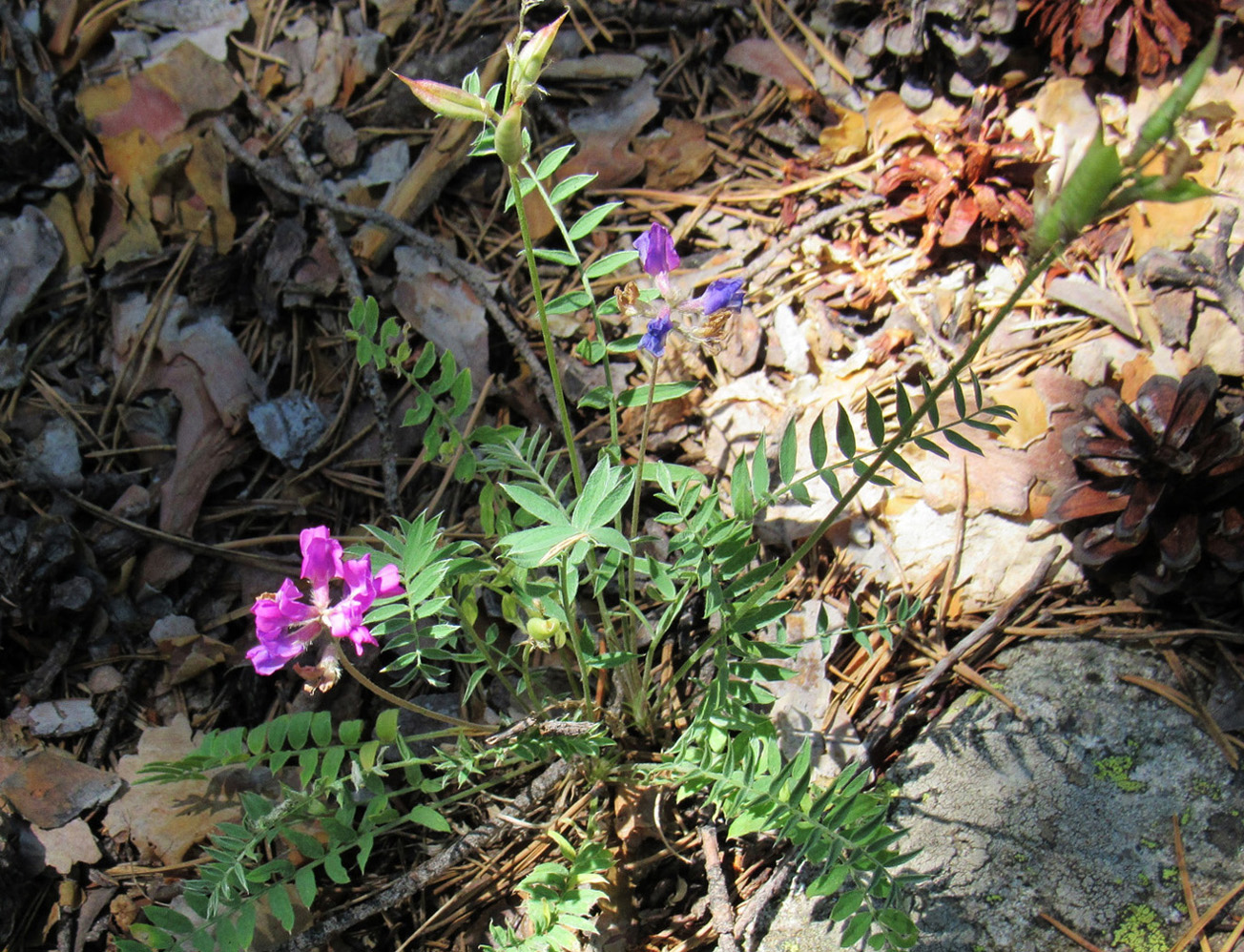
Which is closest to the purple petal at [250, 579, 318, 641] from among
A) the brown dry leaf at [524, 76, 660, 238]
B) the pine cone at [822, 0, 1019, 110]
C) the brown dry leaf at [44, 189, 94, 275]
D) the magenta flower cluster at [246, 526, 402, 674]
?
the magenta flower cluster at [246, 526, 402, 674]

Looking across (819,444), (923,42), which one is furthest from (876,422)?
(923,42)

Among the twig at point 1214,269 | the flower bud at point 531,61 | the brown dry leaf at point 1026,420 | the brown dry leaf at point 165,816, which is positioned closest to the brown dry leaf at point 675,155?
the brown dry leaf at point 1026,420

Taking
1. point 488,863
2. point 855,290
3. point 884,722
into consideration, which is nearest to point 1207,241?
point 855,290

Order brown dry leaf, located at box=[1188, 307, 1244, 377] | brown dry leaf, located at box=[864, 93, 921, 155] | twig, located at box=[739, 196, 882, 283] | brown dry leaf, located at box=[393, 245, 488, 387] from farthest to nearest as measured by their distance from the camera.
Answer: brown dry leaf, located at box=[864, 93, 921, 155] < twig, located at box=[739, 196, 882, 283] < brown dry leaf, located at box=[393, 245, 488, 387] < brown dry leaf, located at box=[1188, 307, 1244, 377]

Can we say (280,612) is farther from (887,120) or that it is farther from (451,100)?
(887,120)

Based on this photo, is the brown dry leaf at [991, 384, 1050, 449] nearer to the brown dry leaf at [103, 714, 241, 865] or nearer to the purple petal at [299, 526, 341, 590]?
the purple petal at [299, 526, 341, 590]

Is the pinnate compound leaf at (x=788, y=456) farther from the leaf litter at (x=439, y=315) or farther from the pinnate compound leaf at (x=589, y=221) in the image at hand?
the pinnate compound leaf at (x=589, y=221)
